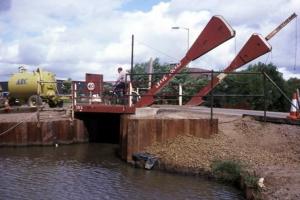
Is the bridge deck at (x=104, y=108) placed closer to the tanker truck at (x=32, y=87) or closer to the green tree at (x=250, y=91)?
the tanker truck at (x=32, y=87)

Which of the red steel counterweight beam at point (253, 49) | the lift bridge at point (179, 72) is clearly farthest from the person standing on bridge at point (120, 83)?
the red steel counterweight beam at point (253, 49)

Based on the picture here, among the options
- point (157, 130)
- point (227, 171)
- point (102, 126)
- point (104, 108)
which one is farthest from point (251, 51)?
point (227, 171)

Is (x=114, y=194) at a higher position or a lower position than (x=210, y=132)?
lower

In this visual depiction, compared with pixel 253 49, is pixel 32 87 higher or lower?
lower

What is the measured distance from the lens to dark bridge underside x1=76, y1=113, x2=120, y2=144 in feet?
78.6

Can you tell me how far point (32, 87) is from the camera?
30422mm

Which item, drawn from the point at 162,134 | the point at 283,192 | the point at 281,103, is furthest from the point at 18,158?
the point at 281,103

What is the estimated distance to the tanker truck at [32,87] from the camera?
98.6 ft

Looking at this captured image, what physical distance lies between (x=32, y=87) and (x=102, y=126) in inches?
300

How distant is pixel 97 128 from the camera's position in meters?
24.4

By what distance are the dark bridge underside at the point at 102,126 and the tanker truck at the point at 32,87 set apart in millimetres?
6376

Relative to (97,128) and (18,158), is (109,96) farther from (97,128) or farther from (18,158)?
(18,158)

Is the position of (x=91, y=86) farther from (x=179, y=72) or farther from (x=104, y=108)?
(x=179, y=72)

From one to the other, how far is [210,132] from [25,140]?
28.8 feet
